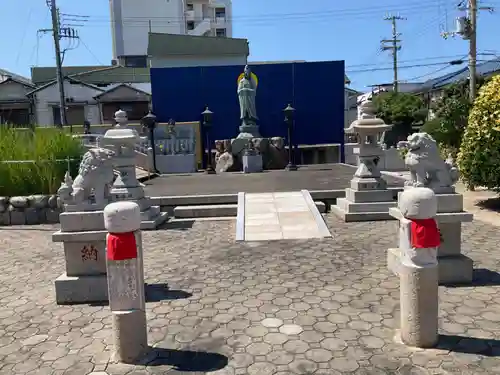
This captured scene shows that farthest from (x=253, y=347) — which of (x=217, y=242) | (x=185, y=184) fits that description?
(x=185, y=184)

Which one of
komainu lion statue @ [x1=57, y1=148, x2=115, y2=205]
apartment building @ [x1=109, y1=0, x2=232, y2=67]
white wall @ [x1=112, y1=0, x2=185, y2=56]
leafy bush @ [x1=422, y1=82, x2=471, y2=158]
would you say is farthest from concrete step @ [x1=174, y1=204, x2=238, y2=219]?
white wall @ [x1=112, y1=0, x2=185, y2=56]

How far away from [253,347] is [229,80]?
16.5 metres

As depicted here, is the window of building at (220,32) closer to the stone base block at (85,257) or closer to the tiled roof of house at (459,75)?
the tiled roof of house at (459,75)

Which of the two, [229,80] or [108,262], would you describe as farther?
[229,80]

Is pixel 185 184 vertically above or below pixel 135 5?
below

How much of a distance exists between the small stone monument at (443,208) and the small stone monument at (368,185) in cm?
268

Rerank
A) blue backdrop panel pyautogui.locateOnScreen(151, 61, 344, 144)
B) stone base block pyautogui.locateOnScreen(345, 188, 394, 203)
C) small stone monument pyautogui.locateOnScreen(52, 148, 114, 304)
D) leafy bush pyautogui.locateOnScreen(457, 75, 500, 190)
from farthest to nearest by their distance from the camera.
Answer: blue backdrop panel pyautogui.locateOnScreen(151, 61, 344, 144) → leafy bush pyautogui.locateOnScreen(457, 75, 500, 190) → stone base block pyautogui.locateOnScreen(345, 188, 394, 203) → small stone monument pyautogui.locateOnScreen(52, 148, 114, 304)

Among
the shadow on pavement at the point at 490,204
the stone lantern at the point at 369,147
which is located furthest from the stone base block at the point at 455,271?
the shadow on pavement at the point at 490,204

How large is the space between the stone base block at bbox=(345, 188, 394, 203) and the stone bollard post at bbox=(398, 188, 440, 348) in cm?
462

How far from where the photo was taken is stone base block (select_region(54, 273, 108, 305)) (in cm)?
452

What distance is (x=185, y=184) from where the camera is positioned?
11.8 meters

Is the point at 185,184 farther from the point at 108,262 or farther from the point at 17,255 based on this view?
the point at 108,262

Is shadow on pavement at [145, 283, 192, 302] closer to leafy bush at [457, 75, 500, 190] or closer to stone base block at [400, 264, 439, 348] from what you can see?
stone base block at [400, 264, 439, 348]

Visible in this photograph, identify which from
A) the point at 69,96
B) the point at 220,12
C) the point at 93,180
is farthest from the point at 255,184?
the point at 220,12
